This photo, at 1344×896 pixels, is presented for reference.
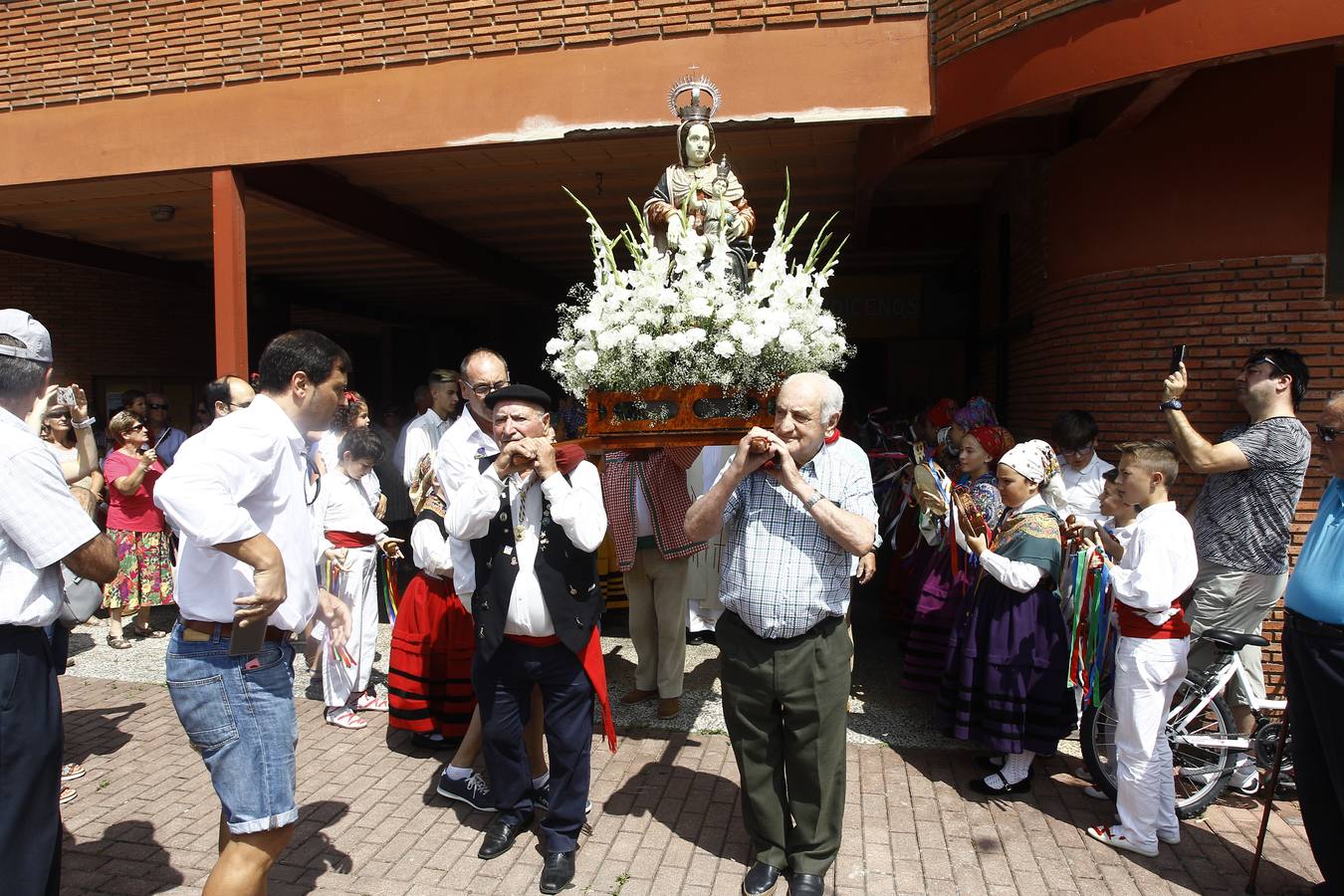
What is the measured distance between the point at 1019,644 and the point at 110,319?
13.4m

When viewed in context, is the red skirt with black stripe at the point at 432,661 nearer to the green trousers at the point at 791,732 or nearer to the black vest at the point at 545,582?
the black vest at the point at 545,582

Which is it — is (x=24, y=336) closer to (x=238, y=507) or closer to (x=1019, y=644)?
(x=238, y=507)

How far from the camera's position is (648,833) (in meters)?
3.74

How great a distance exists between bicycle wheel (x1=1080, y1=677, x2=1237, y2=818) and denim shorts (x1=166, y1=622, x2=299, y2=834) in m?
3.67

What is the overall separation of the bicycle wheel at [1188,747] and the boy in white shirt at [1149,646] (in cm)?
37

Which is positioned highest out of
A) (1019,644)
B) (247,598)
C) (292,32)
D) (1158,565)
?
(292,32)

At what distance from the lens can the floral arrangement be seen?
2922 mm

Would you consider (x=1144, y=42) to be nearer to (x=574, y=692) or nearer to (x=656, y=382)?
(x=656, y=382)

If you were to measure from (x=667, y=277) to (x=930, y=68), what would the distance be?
381 centimetres

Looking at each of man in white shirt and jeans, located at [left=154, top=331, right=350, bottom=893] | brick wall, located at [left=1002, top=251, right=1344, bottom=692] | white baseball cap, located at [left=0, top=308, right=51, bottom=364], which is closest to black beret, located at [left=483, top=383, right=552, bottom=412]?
man in white shirt and jeans, located at [left=154, top=331, right=350, bottom=893]

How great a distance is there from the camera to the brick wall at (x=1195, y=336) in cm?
502

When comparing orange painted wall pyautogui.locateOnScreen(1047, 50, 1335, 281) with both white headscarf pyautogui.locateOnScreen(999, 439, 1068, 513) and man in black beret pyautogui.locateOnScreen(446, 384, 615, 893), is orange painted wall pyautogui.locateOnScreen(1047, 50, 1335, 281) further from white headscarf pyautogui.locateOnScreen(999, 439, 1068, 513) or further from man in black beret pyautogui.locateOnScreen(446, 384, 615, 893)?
man in black beret pyautogui.locateOnScreen(446, 384, 615, 893)

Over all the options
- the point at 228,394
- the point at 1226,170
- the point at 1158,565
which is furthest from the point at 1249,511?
the point at 228,394

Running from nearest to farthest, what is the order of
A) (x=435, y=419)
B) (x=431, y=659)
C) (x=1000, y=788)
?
(x=1000, y=788)
(x=431, y=659)
(x=435, y=419)
